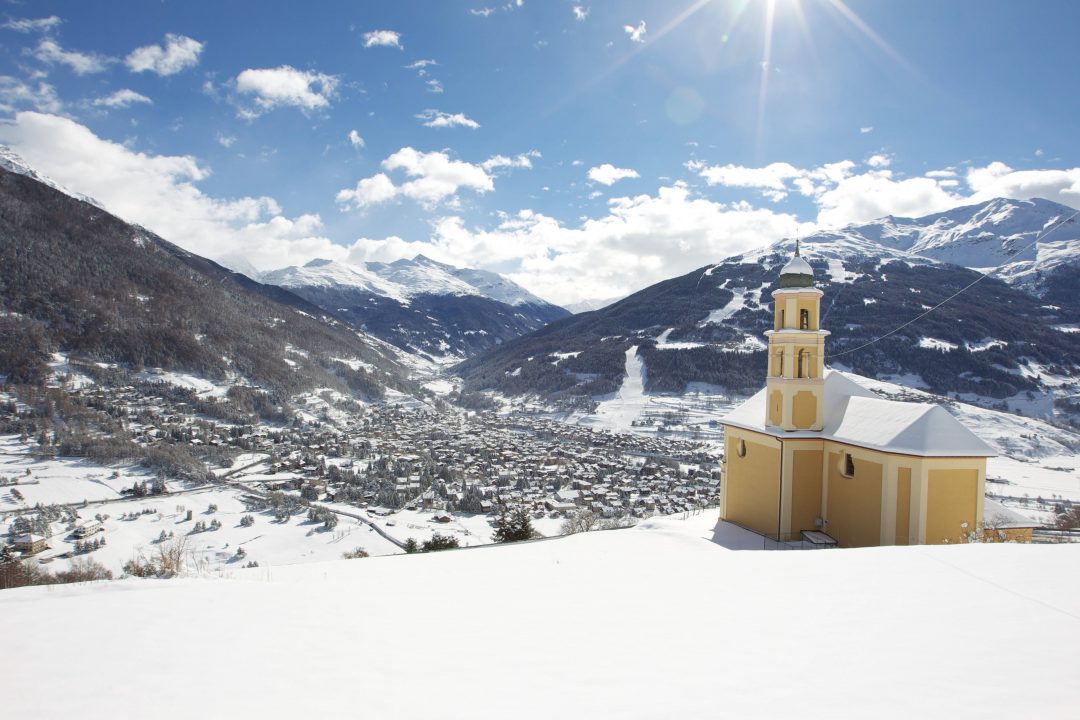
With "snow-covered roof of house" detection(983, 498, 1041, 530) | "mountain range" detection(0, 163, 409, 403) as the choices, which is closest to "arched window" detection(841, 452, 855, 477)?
"snow-covered roof of house" detection(983, 498, 1041, 530)

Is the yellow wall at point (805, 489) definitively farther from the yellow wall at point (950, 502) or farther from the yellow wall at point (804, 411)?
the yellow wall at point (950, 502)

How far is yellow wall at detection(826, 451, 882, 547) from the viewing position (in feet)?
55.7

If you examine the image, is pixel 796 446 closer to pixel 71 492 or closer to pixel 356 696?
pixel 356 696

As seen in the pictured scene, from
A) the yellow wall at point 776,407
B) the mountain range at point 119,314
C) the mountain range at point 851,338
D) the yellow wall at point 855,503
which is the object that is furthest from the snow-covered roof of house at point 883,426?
the mountain range at point 119,314

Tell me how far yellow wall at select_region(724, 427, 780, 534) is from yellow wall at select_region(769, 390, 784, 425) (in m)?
1.06

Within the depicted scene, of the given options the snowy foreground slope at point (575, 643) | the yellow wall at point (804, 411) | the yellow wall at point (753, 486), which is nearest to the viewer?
the snowy foreground slope at point (575, 643)

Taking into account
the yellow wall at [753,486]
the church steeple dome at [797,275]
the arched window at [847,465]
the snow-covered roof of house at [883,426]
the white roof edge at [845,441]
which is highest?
the church steeple dome at [797,275]

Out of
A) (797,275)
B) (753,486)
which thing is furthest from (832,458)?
(797,275)

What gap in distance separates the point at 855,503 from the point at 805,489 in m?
1.81

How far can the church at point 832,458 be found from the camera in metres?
15.9

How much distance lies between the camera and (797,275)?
20.7 meters

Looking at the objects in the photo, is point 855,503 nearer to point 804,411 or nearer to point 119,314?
point 804,411

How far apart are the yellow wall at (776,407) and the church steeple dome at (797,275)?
14.0 ft

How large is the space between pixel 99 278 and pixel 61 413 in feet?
168
